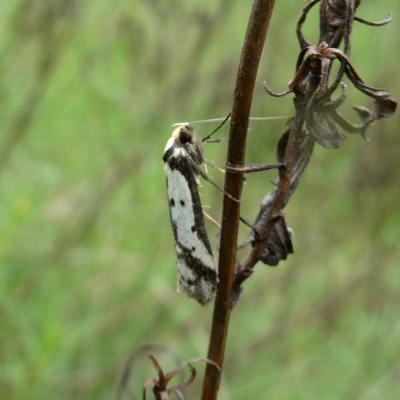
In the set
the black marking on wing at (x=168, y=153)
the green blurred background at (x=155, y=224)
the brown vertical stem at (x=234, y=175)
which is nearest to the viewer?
the brown vertical stem at (x=234, y=175)

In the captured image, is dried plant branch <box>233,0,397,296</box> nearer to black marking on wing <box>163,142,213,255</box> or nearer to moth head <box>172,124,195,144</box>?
black marking on wing <box>163,142,213,255</box>

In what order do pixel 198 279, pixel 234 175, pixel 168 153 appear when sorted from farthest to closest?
pixel 168 153, pixel 198 279, pixel 234 175

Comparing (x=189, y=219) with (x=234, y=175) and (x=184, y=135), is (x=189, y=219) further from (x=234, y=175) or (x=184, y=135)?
(x=234, y=175)

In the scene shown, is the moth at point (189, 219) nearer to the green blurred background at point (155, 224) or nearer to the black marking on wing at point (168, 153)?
the black marking on wing at point (168, 153)

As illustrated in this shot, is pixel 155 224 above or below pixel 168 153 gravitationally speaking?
above

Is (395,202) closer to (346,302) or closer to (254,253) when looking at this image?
(346,302)

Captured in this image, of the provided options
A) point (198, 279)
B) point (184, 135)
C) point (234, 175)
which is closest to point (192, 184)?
point (184, 135)

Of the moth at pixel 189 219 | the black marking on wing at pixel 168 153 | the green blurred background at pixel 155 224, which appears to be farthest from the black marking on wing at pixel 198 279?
the green blurred background at pixel 155 224
